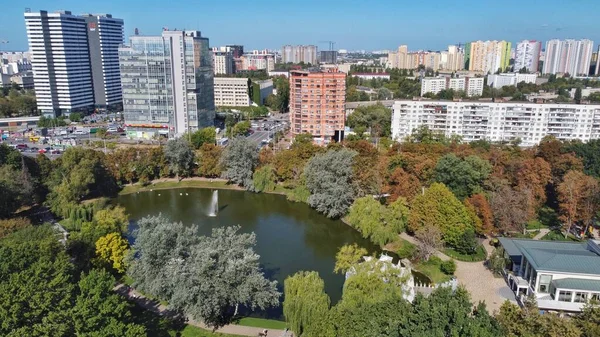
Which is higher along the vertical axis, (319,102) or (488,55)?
(488,55)

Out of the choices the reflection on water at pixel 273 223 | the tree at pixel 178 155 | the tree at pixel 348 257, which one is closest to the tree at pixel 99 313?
the reflection on water at pixel 273 223

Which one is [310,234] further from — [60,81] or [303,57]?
[303,57]

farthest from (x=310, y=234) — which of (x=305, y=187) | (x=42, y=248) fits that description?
(x=42, y=248)

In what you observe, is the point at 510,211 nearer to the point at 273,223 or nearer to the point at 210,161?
the point at 273,223

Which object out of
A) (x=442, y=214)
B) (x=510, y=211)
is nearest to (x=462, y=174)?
(x=510, y=211)

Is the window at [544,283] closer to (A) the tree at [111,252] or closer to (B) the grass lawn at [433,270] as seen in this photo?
(B) the grass lawn at [433,270]

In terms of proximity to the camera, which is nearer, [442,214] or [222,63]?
[442,214]
